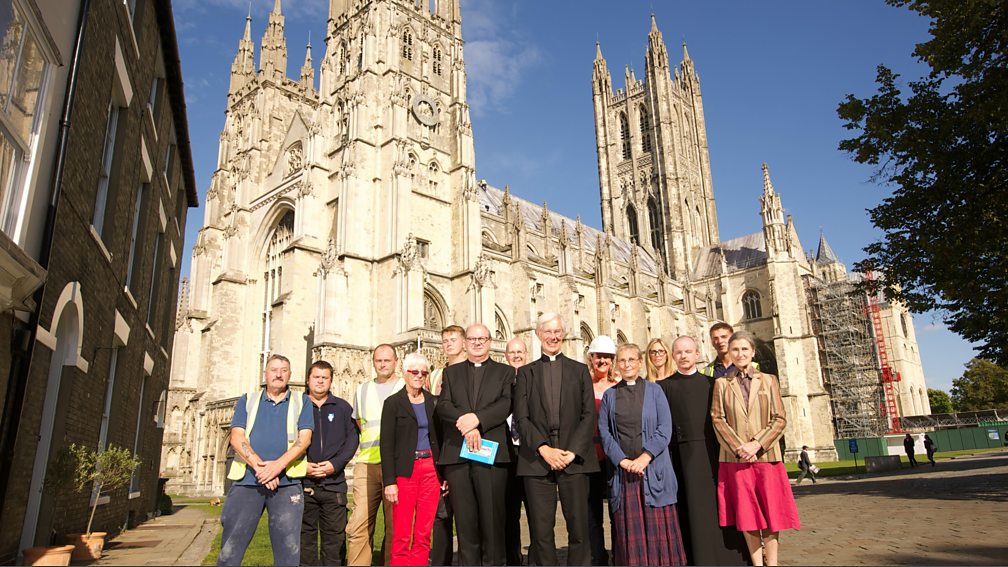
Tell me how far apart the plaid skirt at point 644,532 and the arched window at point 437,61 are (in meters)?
28.5

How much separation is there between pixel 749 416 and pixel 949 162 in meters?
8.71

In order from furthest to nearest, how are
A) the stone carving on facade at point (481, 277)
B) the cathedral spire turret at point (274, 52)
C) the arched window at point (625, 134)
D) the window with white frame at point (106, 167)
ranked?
1. the arched window at point (625, 134)
2. the cathedral spire turret at point (274, 52)
3. the stone carving on facade at point (481, 277)
4. the window with white frame at point (106, 167)

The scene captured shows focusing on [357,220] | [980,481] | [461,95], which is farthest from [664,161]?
[980,481]

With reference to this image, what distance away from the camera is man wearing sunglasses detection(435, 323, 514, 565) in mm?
4805

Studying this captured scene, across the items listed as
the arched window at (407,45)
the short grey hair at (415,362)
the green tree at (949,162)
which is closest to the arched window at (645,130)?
the arched window at (407,45)

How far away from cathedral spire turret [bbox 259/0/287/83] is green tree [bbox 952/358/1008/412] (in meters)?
59.0

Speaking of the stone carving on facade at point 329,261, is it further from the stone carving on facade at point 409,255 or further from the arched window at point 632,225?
the arched window at point 632,225

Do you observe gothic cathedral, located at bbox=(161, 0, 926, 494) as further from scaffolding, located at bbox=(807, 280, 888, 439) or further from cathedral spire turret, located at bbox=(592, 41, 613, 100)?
cathedral spire turret, located at bbox=(592, 41, 613, 100)

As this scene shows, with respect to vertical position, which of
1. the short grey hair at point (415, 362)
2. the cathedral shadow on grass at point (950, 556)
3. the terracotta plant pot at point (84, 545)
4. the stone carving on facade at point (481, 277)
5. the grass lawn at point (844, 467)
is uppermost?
the stone carving on facade at point (481, 277)

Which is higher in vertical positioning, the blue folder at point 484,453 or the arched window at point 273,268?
the arched window at point 273,268

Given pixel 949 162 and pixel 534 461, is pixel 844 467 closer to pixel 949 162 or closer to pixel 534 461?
pixel 949 162

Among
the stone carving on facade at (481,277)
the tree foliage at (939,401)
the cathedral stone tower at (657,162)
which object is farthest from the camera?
the tree foliage at (939,401)

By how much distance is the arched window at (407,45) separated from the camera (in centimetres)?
2958

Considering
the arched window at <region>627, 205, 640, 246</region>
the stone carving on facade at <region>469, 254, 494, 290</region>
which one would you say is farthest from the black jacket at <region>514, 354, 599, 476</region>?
the arched window at <region>627, 205, 640, 246</region>
